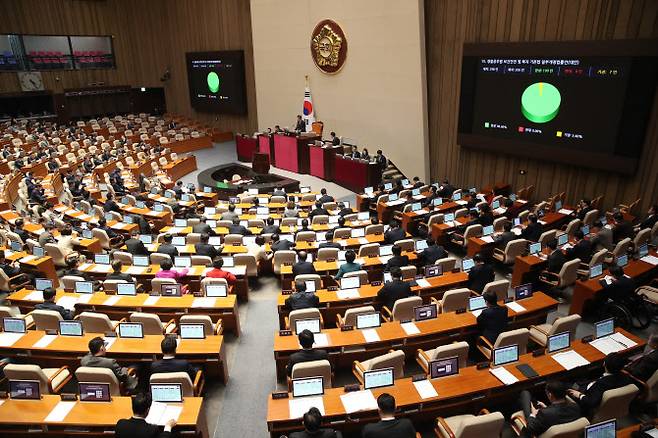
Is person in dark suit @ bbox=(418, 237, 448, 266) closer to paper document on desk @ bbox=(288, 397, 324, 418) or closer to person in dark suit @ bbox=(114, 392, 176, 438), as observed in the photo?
paper document on desk @ bbox=(288, 397, 324, 418)

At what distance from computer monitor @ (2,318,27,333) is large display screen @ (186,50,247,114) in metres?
19.5

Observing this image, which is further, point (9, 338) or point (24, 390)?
point (9, 338)

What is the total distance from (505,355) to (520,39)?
10.8 metres

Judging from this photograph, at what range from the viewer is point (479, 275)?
7.97 meters

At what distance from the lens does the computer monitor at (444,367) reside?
18.3ft

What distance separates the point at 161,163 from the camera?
1900cm

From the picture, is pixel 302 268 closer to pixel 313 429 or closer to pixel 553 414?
pixel 313 429

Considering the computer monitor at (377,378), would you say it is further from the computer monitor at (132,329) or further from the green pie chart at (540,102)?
the green pie chart at (540,102)

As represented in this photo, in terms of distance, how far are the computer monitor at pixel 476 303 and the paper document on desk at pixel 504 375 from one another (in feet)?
5.02

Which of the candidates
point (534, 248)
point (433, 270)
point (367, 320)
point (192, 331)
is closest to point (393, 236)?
point (433, 270)

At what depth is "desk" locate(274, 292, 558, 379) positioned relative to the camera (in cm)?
630

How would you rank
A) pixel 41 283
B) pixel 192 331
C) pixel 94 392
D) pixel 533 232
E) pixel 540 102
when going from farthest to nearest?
pixel 540 102
pixel 533 232
pixel 41 283
pixel 192 331
pixel 94 392

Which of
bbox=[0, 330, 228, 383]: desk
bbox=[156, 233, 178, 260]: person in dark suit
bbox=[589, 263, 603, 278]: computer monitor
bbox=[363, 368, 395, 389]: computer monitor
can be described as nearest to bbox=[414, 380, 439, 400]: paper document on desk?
bbox=[363, 368, 395, 389]: computer monitor

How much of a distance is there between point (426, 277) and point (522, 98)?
7.89 metres
